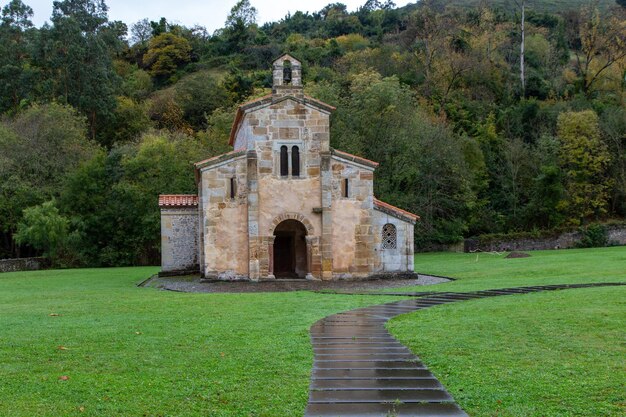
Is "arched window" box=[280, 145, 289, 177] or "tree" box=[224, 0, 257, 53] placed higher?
"tree" box=[224, 0, 257, 53]

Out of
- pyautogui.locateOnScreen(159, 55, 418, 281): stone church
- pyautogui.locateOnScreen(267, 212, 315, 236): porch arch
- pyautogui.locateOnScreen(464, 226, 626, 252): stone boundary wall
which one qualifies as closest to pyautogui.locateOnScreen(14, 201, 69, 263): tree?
A: pyautogui.locateOnScreen(159, 55, 418, 281): stone church

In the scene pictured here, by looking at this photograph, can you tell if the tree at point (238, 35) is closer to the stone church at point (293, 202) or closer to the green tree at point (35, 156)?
the green tree at point (35, 156)

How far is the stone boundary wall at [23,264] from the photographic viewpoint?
49331 mm

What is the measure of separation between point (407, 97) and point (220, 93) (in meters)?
30.0

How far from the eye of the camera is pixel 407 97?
2463 inches

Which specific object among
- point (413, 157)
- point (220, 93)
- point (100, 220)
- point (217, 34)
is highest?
point (217, 34)

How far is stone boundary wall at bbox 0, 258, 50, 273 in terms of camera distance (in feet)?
162

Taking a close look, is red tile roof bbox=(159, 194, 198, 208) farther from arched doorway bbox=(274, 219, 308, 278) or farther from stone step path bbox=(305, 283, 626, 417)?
stone step path bbox=(305, 283, 626, 417)

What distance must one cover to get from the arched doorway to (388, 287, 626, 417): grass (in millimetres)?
17493

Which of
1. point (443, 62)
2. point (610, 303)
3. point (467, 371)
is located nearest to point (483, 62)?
point (443, 62)

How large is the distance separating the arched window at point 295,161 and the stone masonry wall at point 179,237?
869cm

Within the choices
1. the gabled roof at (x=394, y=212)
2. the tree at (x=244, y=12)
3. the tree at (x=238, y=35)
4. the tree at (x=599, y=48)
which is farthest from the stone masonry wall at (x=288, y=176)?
the tree at (x=244, y=12)

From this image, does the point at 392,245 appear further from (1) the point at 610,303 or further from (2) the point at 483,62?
(2) the point at 483,62

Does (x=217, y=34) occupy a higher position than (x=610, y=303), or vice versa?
(x=217, y=34)
